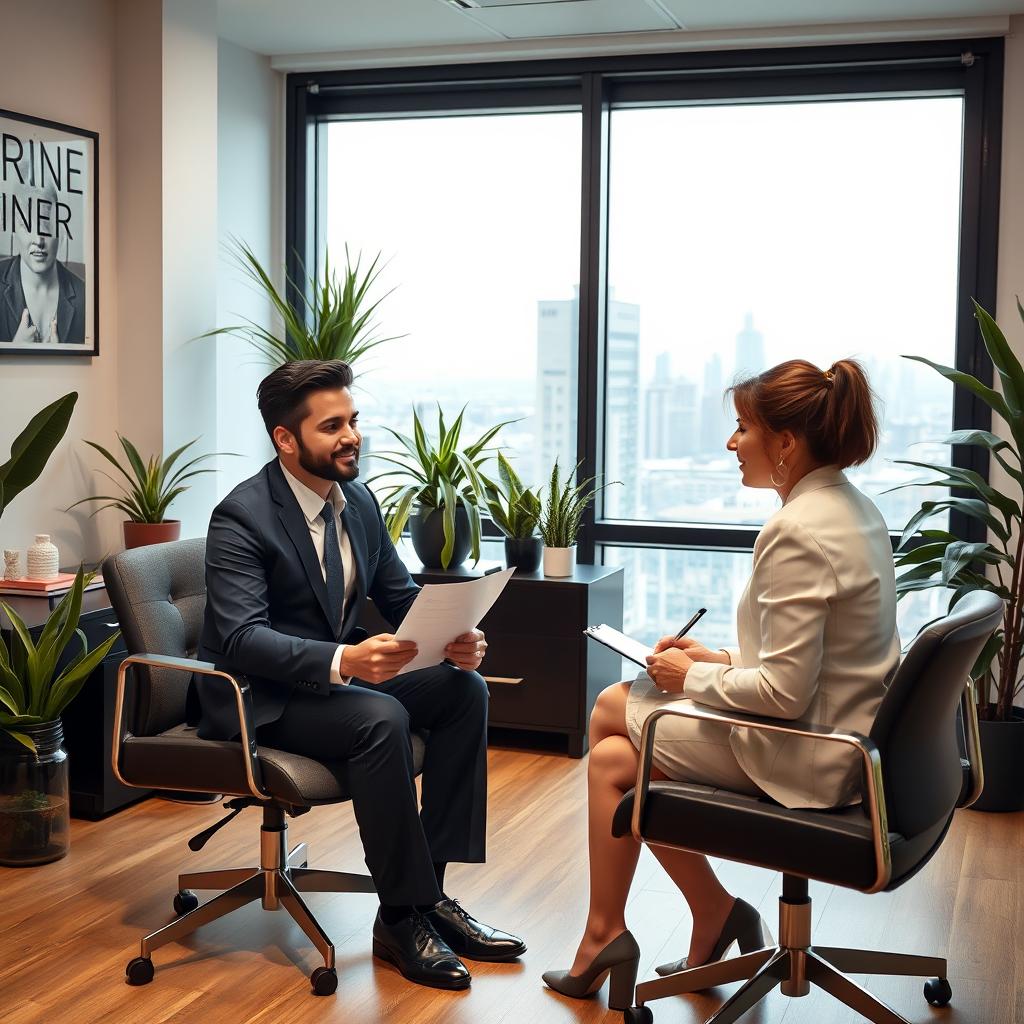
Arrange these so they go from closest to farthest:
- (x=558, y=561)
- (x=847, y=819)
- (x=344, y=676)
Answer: (x=847, y=819) < (x=344, y=676) < (x=558, y=561)

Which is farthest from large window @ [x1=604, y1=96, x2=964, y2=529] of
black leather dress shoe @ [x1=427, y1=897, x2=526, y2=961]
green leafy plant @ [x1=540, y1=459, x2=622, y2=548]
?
black leather dress shoe @ [x1=427, y1=897, x2=526, y2=961]

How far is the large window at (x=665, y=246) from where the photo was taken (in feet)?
15.7

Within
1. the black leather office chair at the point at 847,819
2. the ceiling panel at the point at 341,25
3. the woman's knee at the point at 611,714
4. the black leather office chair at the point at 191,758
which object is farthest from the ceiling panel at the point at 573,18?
the black leather office chair at the point at 847,819

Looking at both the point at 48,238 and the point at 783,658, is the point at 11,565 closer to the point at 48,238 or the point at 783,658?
the point at 48,238

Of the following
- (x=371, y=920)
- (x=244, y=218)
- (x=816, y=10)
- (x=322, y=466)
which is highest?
(x=816, y=10)

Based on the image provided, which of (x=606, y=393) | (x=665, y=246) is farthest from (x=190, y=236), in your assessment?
(x=665, y=246)

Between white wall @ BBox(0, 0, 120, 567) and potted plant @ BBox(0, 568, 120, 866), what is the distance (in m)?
0.74

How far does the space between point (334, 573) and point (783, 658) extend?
1.11 metres

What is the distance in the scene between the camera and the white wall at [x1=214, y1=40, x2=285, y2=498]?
16.6 ft

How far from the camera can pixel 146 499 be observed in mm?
4184

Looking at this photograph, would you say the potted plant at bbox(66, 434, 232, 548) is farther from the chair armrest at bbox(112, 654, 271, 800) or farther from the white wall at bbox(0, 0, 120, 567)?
the chair armrest at bbox(112, 654, 271, 800)

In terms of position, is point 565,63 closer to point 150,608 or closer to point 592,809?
point 150,608

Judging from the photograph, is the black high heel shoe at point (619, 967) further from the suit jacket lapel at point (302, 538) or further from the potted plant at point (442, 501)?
the potted plant at point (442, 501)

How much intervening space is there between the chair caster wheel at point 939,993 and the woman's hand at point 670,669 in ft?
2.74
